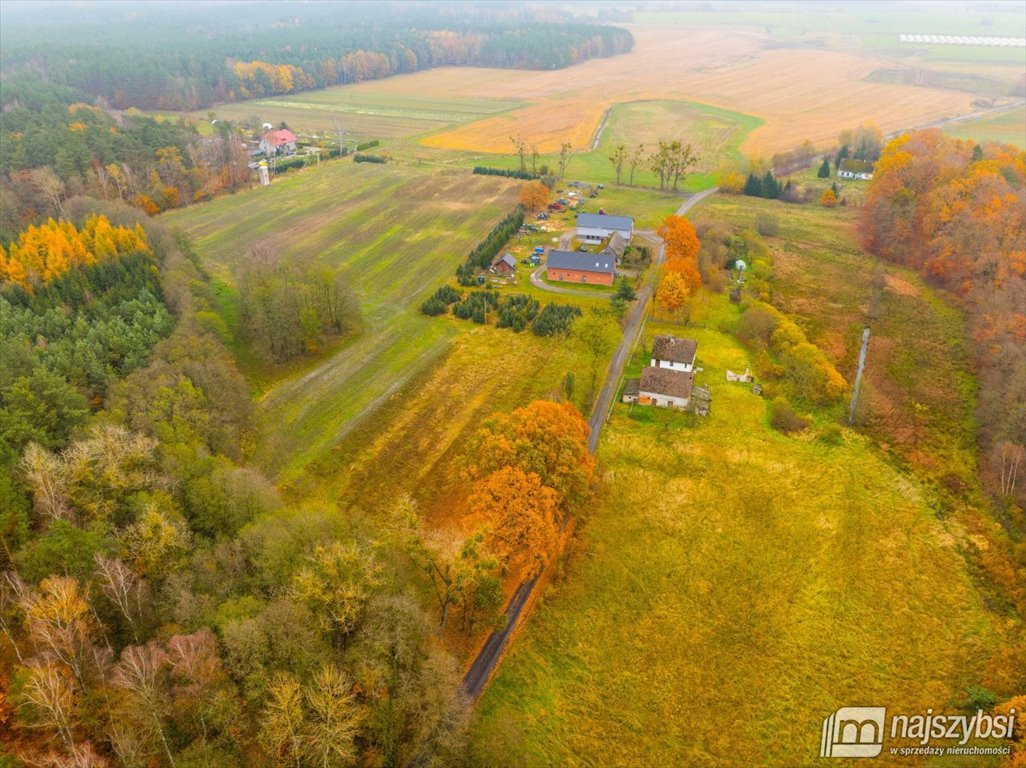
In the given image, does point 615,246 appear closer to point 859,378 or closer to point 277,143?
point 859,378

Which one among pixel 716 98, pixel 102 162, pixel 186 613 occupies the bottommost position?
pixel 186 613

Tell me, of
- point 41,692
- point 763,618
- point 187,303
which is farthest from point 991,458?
point 187,303

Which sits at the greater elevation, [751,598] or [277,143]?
[277,143]

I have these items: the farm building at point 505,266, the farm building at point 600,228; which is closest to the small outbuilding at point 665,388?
the farm building at point 505,266

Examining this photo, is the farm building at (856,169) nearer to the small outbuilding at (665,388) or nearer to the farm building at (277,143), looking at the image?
the small outbuilding at (665,388)

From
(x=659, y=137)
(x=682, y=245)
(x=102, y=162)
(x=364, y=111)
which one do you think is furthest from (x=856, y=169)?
(x=102, y=162)

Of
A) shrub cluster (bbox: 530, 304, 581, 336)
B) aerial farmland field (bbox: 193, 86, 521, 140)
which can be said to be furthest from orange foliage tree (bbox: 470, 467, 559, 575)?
aerial farmland field (bbox: 193, 86, 521, 140)

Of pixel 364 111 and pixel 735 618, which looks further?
pixel 364 111
